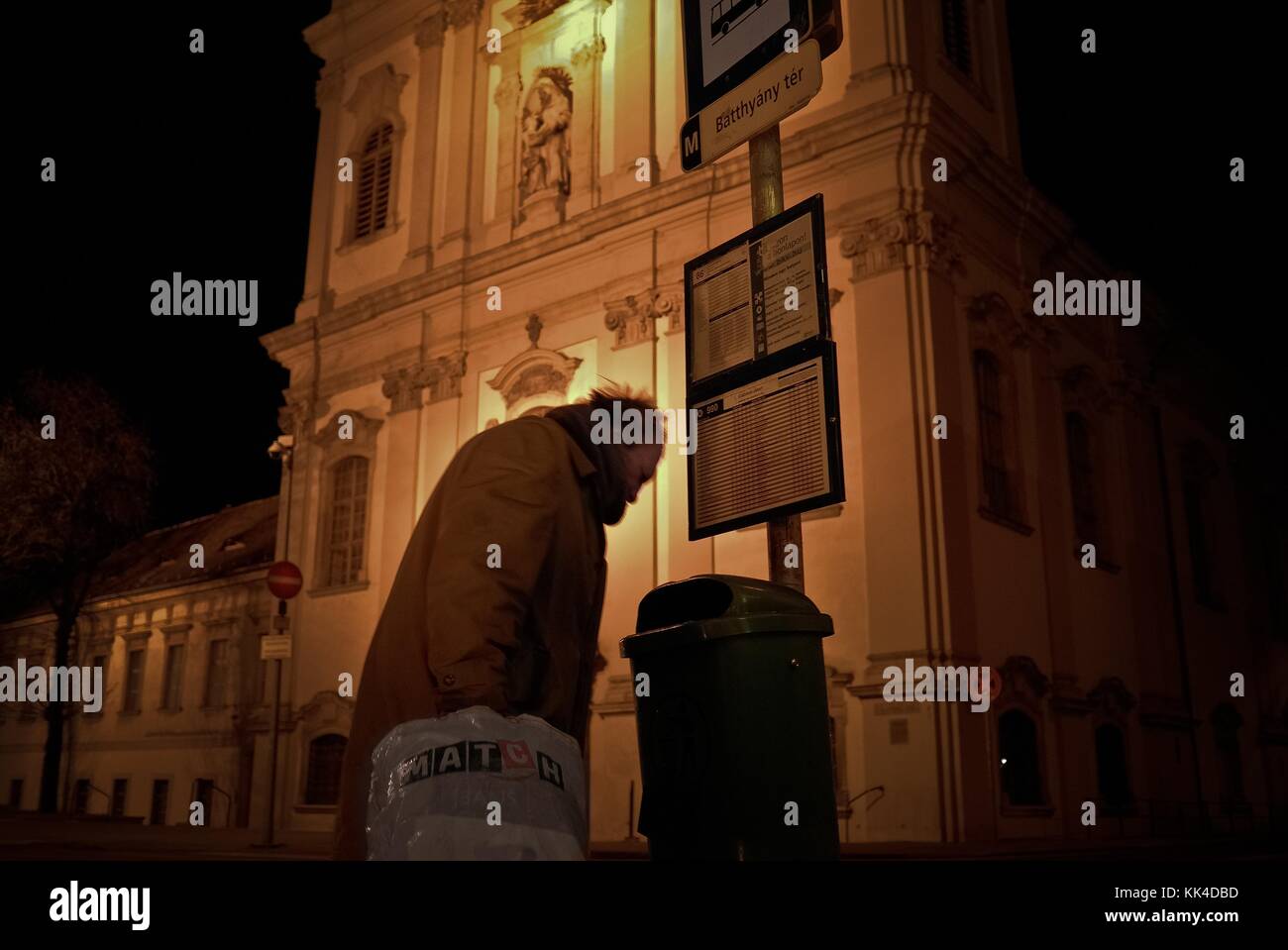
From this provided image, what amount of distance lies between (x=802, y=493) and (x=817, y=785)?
91 centimetres

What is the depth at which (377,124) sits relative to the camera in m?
25.3

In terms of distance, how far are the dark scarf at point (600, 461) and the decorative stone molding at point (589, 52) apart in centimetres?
1909

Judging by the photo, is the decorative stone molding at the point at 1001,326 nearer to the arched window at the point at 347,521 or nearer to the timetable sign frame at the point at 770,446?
the arched window at the point at 347,521

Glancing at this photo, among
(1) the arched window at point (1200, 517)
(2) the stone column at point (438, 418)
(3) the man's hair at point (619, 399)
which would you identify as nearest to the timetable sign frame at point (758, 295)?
(3) the man's hair at point (619, 399)

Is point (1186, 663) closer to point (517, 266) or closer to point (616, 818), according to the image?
point (616, 818)

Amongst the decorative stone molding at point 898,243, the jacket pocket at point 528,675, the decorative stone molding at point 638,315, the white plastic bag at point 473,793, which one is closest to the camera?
the white plastic bag at point 473,793

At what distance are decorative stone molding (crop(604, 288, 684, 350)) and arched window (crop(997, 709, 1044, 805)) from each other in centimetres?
745

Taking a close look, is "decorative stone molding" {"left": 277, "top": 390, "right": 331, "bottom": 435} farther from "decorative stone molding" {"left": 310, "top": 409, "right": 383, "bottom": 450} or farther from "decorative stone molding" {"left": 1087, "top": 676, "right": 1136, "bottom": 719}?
"decorative stone molding" {"left": 1087, "top": 676, "right": 1136, "bottom": 719}

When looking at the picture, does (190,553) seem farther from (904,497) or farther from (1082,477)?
(904,497)

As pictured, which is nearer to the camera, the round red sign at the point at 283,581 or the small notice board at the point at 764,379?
the small notice board at the point at 764,379

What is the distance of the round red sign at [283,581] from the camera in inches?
628

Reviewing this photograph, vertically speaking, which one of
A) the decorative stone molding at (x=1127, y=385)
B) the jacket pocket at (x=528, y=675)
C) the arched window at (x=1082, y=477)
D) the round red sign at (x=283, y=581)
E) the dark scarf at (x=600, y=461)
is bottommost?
the jacket pocket at (x=528, y=675)

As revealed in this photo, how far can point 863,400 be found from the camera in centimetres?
1619

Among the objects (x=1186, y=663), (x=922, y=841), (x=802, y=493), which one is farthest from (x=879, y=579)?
(x=802, y=493)
